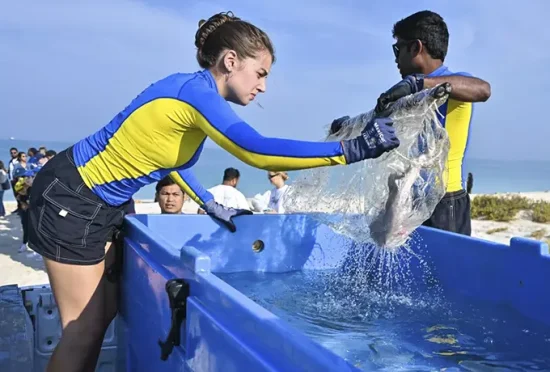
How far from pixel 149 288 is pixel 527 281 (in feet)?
5.12

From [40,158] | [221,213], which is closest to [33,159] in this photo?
[40,158]

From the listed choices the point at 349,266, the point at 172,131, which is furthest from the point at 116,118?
the point at 349,266

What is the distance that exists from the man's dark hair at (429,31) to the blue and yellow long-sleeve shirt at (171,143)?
4.74 feet

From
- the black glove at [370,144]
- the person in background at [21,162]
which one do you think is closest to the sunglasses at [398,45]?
the black glove at [370,144]

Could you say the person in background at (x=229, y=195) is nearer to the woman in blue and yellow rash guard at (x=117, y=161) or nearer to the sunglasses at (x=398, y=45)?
the sunglasses at (x=398, y=45)

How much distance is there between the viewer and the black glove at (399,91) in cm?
266

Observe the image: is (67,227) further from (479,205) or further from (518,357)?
(479,205)

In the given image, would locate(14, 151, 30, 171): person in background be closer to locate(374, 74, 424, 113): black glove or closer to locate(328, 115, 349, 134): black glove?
locate(328, 115, 349, 134): black glove

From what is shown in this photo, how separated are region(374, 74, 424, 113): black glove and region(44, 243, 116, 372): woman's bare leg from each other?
4.67ft

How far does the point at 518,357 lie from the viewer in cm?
212

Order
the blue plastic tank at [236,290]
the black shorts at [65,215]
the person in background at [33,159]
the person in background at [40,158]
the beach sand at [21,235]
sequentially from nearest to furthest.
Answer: the blue plastic tank at [236,290] < the black shorts at [65,215] < the beach sand at [21,235] < the person in background at [40,158] < the person in background at [33,159]

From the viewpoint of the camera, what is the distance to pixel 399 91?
267 cm

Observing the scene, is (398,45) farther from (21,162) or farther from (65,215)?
(21,162)

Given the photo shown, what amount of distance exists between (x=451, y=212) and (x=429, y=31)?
38.7 inches
